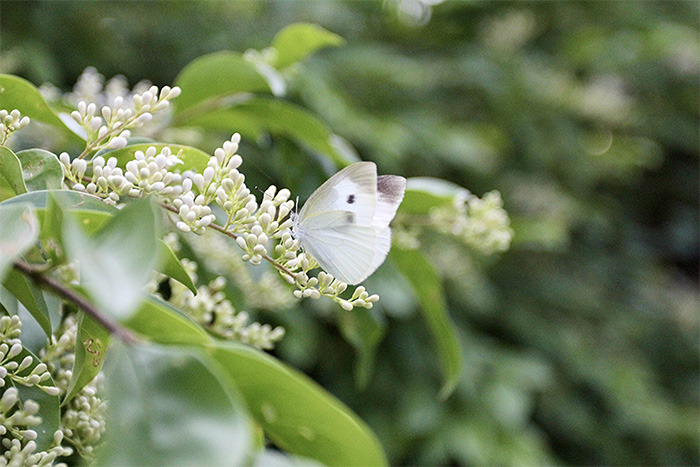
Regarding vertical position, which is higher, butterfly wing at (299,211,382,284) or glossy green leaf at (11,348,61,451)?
butterfly wing at (299,211,382,284)

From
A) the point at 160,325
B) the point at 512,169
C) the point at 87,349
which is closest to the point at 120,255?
the point at 160,325

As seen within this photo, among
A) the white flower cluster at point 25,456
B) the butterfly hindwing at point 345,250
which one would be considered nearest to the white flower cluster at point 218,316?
the butterfly hindwing at point 345,250

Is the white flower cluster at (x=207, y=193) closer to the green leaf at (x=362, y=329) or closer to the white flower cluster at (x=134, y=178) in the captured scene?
the white flower cluster at (x=134, y=178)

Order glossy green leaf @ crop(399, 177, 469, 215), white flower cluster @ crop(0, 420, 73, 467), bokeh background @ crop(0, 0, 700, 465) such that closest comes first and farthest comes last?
white flower cluster @ crop(0, 420, 73, 467), glossy green leaf @ crop(399, 177, 469, 215), bokeh background @ crop(0, 0, 700, 465)

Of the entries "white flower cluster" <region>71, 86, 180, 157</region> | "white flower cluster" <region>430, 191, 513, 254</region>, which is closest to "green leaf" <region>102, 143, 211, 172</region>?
"white flower cluster" <region>71, 86, 180, 157</region>

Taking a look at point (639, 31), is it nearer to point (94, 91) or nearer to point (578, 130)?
point (578, 130)

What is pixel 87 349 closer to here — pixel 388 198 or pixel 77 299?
pixel 77 299

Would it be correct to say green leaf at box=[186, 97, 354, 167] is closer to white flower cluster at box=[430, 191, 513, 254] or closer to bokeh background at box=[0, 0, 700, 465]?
white flower cluster at box=[430, 191, 513, 254]
